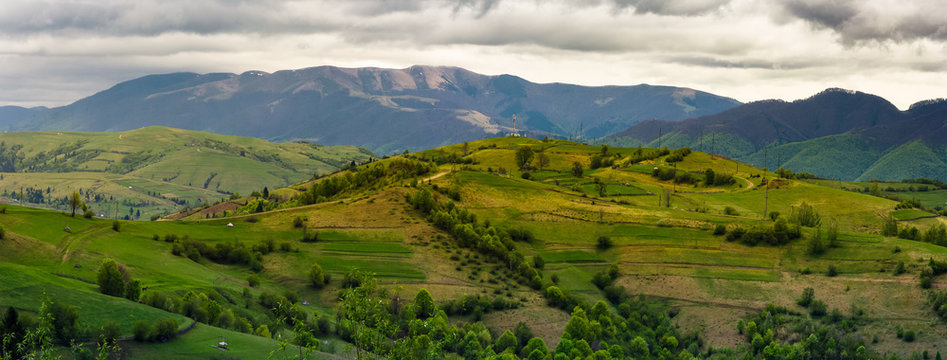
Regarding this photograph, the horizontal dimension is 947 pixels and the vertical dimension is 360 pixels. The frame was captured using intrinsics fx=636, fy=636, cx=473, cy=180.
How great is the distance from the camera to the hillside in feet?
348

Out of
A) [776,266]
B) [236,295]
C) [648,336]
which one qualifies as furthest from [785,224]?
[236,295]

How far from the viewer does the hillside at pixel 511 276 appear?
10606 cm

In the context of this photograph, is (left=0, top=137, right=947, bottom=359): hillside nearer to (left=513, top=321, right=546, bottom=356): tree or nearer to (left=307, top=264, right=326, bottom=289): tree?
(left=513, top=321, right=546, bottom=356): tree

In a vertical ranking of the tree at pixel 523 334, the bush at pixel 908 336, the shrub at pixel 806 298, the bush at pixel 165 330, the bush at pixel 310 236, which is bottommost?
the tree at pixel 523 334

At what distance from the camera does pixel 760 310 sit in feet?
447

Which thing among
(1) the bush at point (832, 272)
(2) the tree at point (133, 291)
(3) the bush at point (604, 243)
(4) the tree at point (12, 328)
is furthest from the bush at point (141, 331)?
(1) the bush at point (832, 272)

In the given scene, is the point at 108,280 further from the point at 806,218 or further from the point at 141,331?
the point at 806,218

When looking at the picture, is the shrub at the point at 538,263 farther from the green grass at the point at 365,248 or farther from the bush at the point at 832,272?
the bush at the point at 832,272

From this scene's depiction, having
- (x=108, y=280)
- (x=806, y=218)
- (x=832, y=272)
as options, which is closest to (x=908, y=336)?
(x=832, y=272)

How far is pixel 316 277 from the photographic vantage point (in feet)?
453

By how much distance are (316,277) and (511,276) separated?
152 ft

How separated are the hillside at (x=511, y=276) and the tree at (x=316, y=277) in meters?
0.66

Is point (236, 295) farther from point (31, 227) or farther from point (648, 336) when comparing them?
point (648, 336)

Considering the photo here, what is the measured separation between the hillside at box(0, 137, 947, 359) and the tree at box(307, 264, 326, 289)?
659mm
